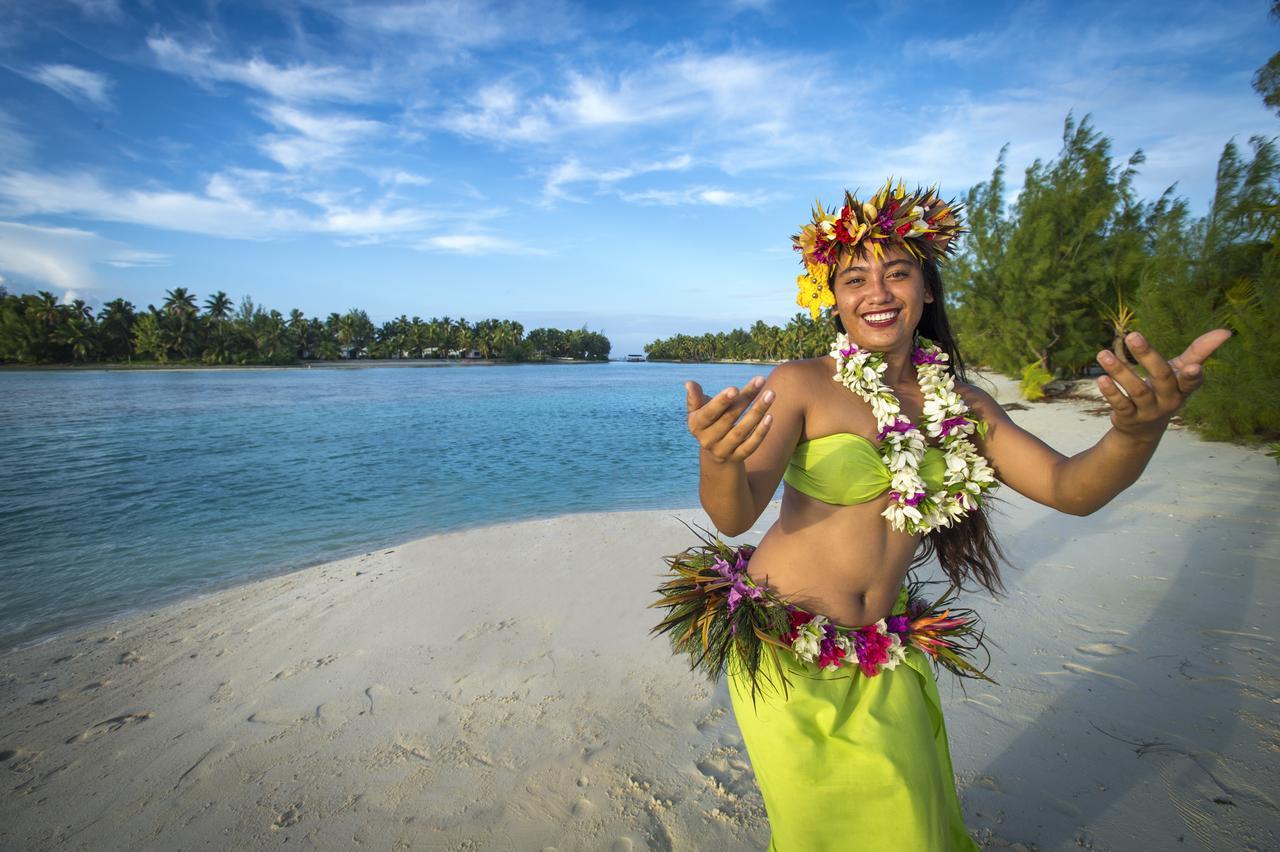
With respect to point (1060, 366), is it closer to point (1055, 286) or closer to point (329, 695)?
point (1055, 286)

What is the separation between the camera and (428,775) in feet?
10.7

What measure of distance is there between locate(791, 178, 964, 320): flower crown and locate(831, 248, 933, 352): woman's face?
42 mm

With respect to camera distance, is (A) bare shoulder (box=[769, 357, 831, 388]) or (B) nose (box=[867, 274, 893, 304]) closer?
(A) bare shoulder (box=[769, 357, 831, 388])

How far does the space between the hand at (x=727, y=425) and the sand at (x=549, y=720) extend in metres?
2.16

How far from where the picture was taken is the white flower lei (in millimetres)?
2068

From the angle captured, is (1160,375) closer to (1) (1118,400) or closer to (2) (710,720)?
(1) (1118,400)

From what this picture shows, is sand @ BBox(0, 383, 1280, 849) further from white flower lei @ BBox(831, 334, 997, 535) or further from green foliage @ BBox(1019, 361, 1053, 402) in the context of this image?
green foliage @ BBox(1019, 361, 1053, 402)

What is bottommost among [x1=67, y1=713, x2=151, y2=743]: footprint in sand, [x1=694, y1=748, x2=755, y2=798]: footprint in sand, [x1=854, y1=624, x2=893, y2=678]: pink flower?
[x1=67, y1=713, x2=151, y2=743]: footprint in sand

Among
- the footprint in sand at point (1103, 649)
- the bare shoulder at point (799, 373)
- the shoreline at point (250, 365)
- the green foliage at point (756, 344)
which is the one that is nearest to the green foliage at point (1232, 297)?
the footprint in sand at point (1103, 649)

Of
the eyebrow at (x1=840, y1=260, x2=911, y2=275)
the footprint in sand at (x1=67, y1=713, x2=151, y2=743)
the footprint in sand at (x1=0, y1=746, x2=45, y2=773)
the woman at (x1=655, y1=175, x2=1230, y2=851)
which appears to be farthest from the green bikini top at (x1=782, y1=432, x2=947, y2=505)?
the footprint in sand at (x1=0, y1=746, x2=45, y2=773)

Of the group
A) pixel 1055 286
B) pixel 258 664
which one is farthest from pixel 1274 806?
pixel 1055 286

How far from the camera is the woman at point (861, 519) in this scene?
184cm

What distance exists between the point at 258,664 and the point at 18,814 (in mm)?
1562

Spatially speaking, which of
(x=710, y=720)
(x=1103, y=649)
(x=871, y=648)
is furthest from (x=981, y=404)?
(x=1103, y=649)
